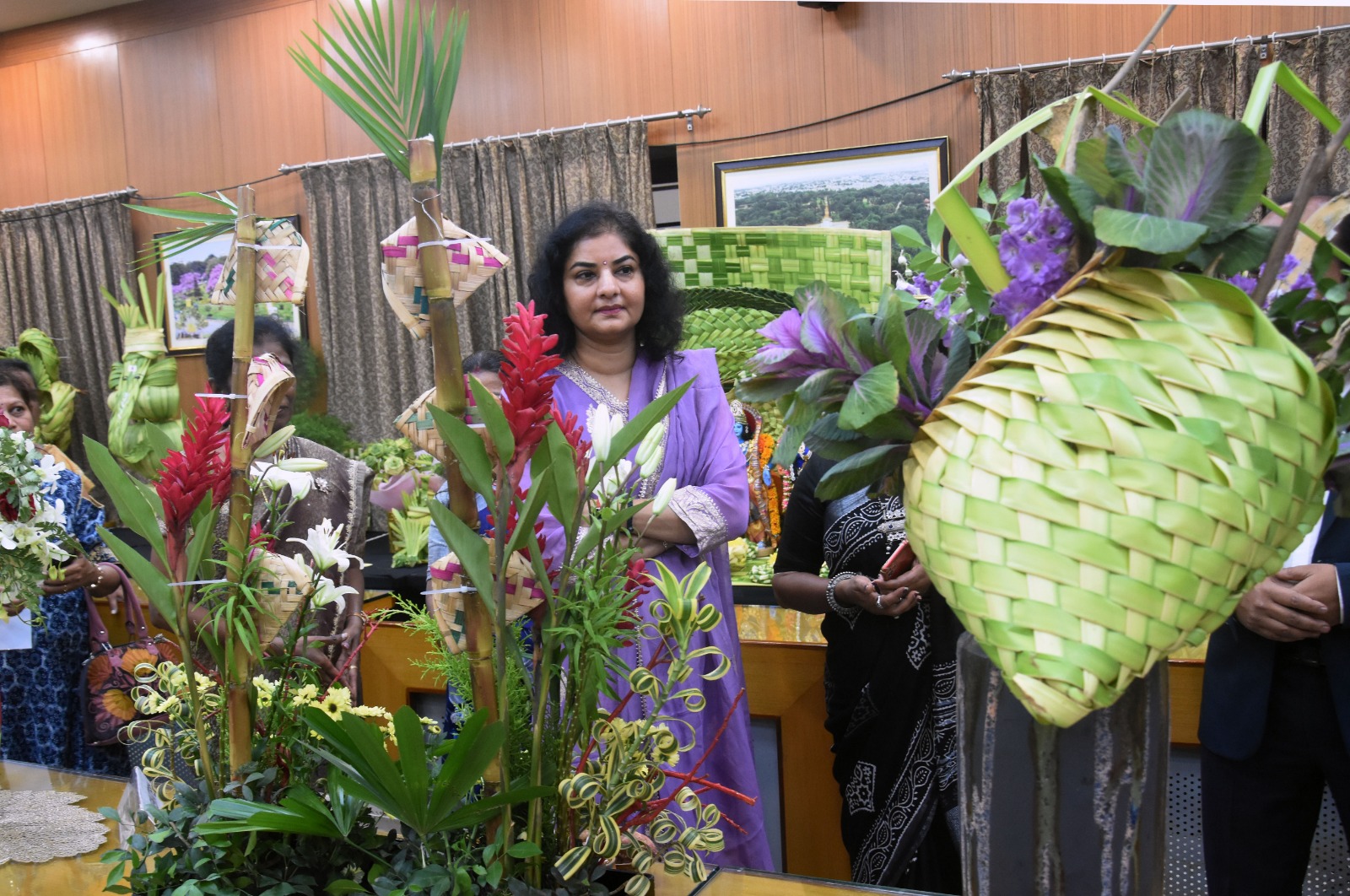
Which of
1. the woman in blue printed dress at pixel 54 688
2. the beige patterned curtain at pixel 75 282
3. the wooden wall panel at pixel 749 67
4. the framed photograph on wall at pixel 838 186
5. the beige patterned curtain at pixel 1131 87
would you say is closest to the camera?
the woman in blue printed dress at pixel 54 688

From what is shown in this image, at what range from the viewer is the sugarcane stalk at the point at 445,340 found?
0.73 m

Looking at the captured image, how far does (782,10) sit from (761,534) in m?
2.95

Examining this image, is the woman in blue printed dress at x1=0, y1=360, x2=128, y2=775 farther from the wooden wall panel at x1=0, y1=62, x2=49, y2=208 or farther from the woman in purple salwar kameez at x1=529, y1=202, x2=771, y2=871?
the wooden wall panel at x1=0, y1=62, x2=49, y2=208

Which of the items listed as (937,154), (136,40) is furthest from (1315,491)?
(136,40)

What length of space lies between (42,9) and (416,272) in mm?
7361

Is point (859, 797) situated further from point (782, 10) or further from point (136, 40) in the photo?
point (136, 40)

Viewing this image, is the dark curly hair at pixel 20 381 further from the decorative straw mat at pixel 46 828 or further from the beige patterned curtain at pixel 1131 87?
the beige patterned curtain at pixel 1131 87

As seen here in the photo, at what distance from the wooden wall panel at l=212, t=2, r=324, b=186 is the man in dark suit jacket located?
561cm

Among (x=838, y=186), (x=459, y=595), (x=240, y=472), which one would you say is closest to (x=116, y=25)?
(x=838, y=186)

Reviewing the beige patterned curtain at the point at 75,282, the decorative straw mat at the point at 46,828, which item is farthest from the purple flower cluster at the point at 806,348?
the beige patterned curtain at the point at 75,282

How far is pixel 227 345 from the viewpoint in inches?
90.4

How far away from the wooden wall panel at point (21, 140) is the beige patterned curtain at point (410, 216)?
7.78 feet

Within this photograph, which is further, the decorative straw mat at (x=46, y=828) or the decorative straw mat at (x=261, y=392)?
the decorative straw mat at (x=46, y=828)

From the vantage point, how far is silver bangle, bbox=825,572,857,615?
196cm
